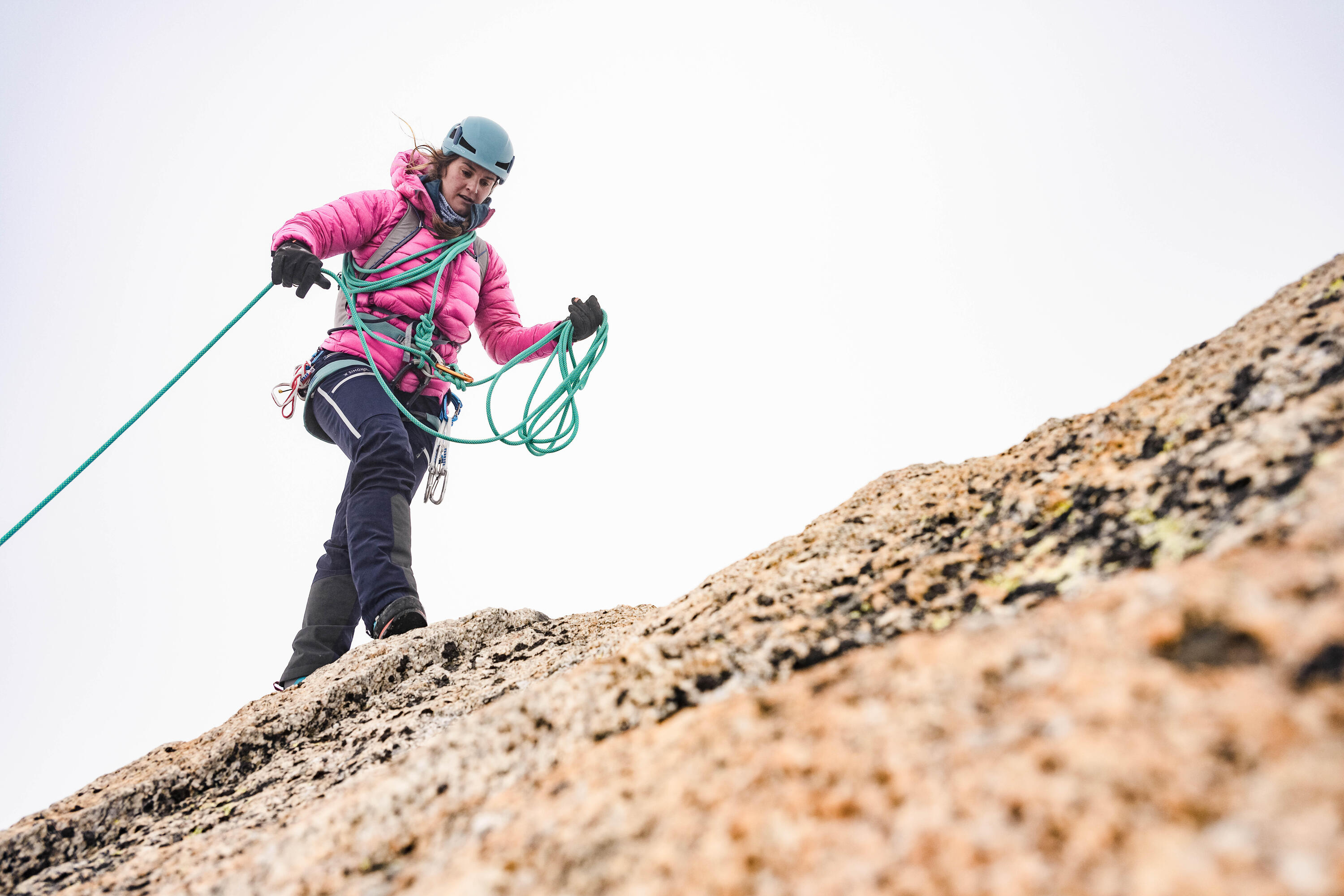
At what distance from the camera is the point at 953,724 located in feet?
2.68

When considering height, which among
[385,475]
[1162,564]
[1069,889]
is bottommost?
[1069,889]

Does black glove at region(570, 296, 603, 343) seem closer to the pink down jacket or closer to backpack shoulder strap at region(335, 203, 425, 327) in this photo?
the pink down jacket

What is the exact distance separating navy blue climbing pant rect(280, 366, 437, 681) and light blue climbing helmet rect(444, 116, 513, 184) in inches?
64.6

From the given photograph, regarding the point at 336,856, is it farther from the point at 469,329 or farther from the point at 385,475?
the point at 469,329

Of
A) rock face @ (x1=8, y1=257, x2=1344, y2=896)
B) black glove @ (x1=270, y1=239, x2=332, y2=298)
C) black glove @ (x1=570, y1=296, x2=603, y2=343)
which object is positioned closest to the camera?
A: rock face @ (x1=8, y1=257, x2=1344, y2=896)

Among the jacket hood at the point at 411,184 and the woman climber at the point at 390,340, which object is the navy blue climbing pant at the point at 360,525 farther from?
the jacket hood at the point at 411,184

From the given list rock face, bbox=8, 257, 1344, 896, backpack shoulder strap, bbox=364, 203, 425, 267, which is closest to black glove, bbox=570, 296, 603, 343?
backpack shoulder strap, bbox=364, 203, 425, 267

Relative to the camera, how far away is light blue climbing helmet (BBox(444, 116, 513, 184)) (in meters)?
4.79

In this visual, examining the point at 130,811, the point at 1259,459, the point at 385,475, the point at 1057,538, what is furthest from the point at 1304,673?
the point at 385,475

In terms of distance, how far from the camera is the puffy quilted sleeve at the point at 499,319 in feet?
17.9

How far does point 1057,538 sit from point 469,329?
432 cm

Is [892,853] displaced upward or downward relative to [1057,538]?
downward

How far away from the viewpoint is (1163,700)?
71 centimetres

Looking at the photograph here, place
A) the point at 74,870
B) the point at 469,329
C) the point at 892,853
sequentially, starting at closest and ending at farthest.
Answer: the point at 892,853
the point at 74,870
the point at 469,329
